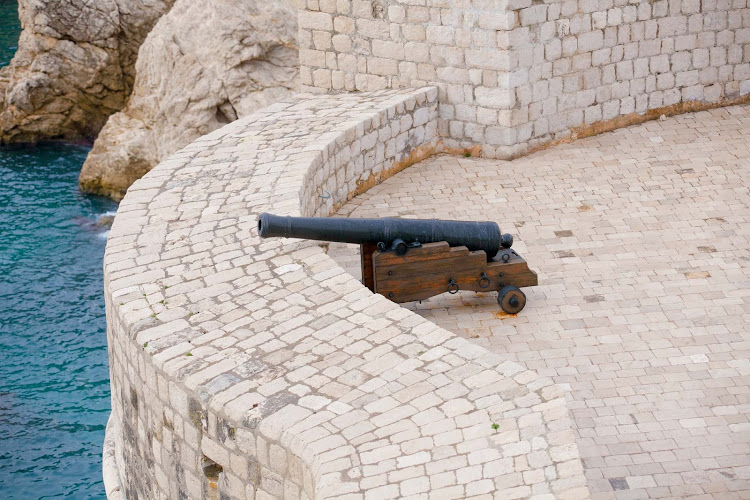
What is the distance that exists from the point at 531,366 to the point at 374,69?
5.64 meters

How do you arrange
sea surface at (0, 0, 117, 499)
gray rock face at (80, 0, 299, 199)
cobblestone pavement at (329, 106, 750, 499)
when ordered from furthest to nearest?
gray rock face at (80, 0, 299, 199), sea surface at (0, 0, 117, 499), cobblestone pavement at (329, 106, 750, 499)

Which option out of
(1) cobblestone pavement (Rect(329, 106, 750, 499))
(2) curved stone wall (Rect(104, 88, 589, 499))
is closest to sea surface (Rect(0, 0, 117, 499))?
(2) curved stone wall (Rect(104, 88, 589, 499))

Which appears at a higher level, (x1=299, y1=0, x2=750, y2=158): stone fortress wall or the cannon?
(x1=299, y1=0, x2=750, y2=158): stone fortress wall

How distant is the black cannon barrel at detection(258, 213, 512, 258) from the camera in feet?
26.9

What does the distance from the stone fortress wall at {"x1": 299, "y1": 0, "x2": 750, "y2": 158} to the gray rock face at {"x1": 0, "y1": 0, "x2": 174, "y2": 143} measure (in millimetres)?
15709

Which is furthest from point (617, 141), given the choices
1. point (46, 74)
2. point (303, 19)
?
point (46, 74)

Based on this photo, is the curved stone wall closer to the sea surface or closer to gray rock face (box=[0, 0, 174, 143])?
the sea surface

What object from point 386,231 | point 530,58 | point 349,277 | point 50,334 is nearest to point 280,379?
point 349,277

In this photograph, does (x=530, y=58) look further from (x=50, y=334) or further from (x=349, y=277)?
(x=50, y=334)

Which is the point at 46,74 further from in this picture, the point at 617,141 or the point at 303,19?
the point at 617,141

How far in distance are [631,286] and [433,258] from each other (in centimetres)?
200

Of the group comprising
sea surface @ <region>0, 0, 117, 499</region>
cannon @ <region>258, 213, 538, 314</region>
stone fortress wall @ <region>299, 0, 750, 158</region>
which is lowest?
sea surface @ <region>0, 0, 117, 499</region>

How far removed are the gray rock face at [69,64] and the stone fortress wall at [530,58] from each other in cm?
1571

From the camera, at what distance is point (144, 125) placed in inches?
965
